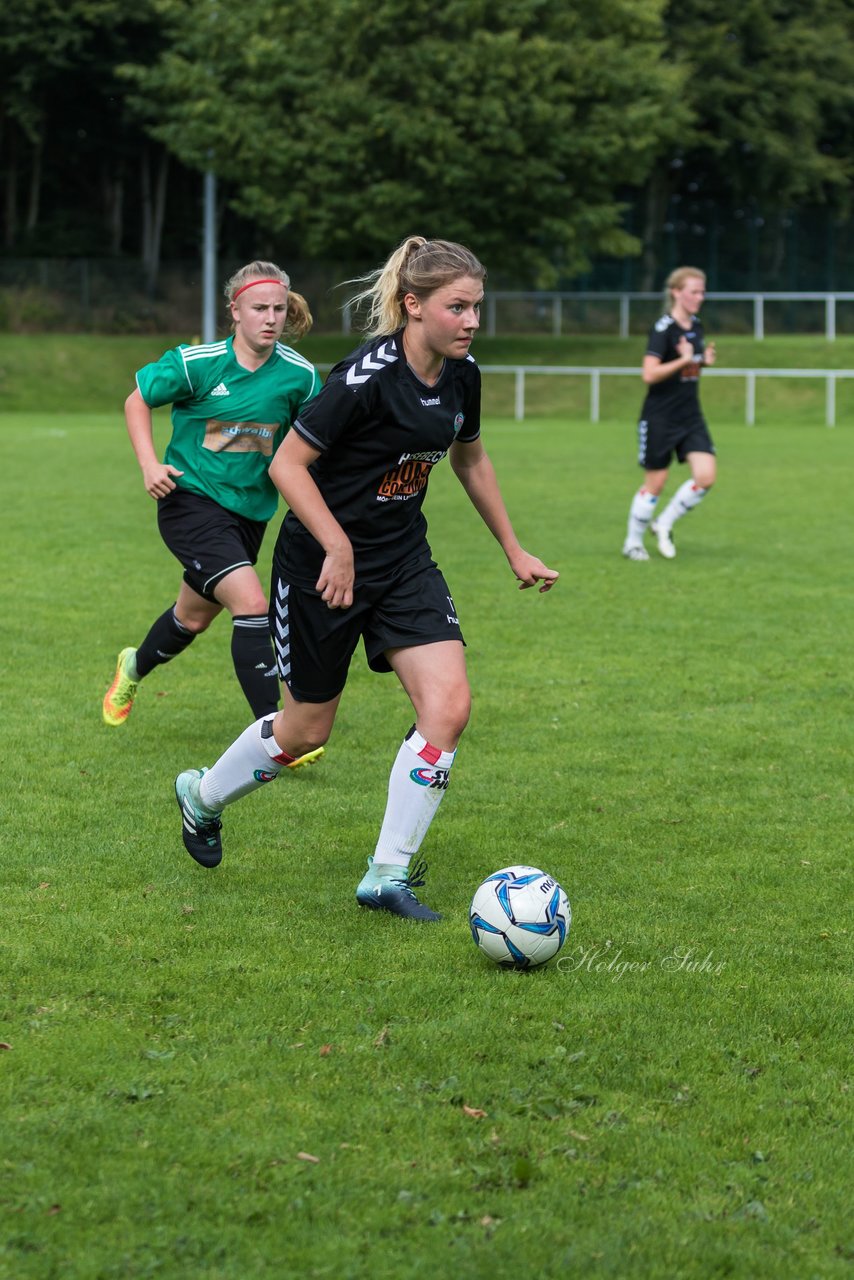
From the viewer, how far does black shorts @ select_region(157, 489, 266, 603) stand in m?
6.67

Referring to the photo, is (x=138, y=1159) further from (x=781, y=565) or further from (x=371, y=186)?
(x=371, y=186)

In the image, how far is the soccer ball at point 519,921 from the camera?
14.6 feet

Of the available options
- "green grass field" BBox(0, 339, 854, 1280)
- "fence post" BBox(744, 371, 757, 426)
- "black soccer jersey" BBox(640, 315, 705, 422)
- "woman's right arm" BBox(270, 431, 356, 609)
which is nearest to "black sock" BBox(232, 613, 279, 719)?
"green grass field" BBox(0, 339, 854, 1280)

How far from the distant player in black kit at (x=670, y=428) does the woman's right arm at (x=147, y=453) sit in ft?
22.3

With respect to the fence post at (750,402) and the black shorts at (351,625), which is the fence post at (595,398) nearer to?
the fence post at (750,402)

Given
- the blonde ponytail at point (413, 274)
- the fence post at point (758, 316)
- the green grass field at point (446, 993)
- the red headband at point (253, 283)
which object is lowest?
the green grass field at point (446, 993)

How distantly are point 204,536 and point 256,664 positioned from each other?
60 cm

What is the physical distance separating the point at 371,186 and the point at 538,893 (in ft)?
107

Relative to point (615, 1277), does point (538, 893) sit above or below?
above

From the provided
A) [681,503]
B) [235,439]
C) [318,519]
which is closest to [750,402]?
[681,503]

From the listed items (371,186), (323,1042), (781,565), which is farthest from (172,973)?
(371,186)

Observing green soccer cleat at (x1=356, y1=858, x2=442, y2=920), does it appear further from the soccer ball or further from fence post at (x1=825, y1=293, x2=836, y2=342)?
fence post at (x1=825, y1=293, x2=836, y2=342)

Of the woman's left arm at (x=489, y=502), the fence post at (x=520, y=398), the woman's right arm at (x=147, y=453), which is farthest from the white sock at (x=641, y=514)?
the fence post at (x=520, y=398)

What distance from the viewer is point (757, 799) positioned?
20.9ft
